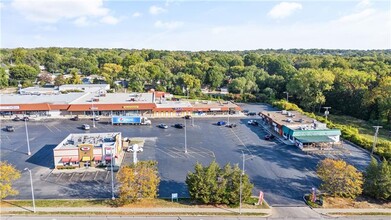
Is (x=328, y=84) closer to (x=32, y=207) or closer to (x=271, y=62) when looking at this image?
(x=271, y=62)

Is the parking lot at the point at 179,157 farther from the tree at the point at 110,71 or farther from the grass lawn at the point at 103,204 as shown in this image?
the tree at the point at 110,71

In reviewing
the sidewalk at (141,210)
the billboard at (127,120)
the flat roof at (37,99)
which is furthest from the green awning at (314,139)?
the flat roof at (37,99)

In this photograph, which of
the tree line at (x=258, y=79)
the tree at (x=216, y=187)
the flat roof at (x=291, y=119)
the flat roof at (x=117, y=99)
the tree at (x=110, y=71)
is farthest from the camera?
the tree at (x=110, y=71)

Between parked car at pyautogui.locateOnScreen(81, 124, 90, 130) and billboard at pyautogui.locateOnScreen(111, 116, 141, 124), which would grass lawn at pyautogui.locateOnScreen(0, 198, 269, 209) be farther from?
billboard at pyautogui.locateOnScreen(111, 116, 141, 124)

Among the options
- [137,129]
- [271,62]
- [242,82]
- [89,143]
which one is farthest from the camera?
[271,62]

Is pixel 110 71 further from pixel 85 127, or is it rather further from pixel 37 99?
pixel 85 127

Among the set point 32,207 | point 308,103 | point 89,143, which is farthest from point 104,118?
point 308,103
